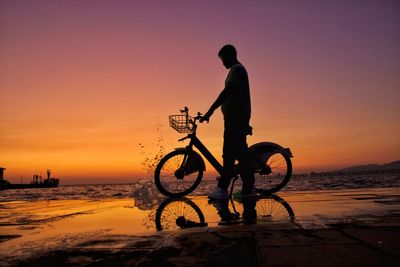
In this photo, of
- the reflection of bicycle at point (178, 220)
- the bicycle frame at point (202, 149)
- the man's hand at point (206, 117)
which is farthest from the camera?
the bicycle frame at point (202, 149)

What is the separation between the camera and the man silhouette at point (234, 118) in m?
6.50

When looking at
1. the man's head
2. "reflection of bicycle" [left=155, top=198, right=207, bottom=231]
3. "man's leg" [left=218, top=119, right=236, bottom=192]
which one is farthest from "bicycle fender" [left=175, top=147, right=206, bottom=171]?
"reflection of bicycle" [left=155, top=198, right=207, bottom=231]

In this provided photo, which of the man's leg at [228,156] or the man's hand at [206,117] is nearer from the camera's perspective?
the man's leg at [228,156]

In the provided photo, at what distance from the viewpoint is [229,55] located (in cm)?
659

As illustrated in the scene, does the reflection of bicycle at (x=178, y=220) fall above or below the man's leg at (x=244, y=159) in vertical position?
below

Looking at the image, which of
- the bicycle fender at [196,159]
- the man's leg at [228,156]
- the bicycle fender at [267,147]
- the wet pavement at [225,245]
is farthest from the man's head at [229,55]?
the wet pavement at [225,245]

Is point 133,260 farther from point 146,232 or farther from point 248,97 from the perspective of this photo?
point 248,97

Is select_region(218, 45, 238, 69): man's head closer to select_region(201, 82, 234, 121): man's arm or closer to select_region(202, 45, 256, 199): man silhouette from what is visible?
select_region(202, 45, 256, 199): man silhouette

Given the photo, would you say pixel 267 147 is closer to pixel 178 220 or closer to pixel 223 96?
pixel 223 96

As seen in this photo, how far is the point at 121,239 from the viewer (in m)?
2.84

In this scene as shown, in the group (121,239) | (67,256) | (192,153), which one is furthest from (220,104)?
(67,256)

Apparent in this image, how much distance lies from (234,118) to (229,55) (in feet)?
4.02

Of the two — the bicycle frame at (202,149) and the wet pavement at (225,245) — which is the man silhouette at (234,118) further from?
the wet pavement at (225,245)

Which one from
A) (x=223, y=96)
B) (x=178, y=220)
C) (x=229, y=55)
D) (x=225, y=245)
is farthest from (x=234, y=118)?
(x=225, y=245)
